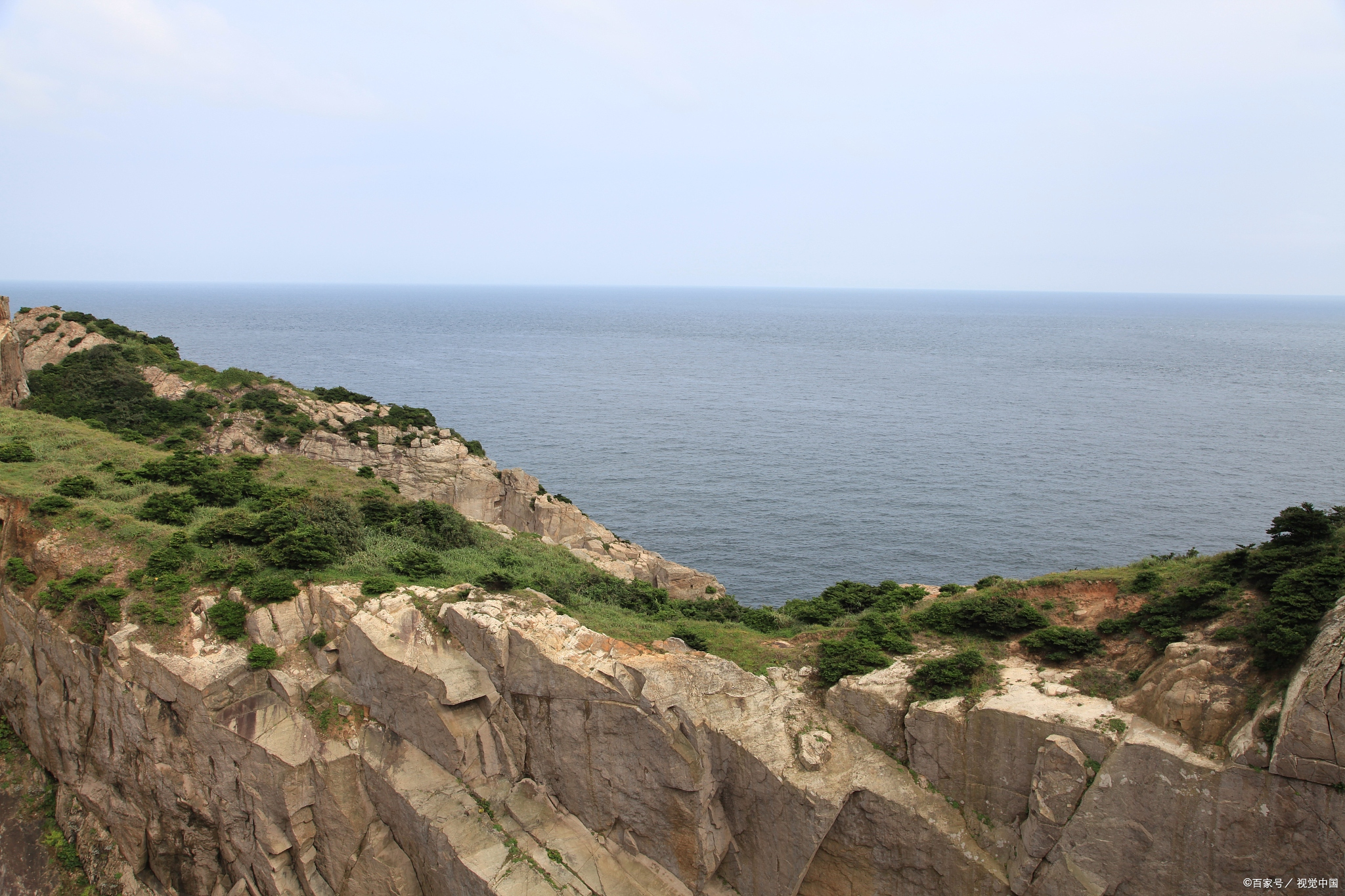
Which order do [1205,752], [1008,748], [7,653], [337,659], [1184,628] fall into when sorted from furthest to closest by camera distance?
[7,653] < [337,659] < [1184,628] < [1008,748] < [1205,752]

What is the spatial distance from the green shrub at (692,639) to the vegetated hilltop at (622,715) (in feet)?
0.39

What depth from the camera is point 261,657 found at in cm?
2688

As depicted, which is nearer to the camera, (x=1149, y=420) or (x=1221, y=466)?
(x=1221, y=466)

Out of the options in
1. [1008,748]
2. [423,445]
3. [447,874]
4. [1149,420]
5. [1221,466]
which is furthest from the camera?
[1149,420]

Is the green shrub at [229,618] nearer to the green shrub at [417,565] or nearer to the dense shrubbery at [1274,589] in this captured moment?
the green shrub at [417,565]

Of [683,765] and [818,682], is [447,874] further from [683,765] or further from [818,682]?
[818,682]

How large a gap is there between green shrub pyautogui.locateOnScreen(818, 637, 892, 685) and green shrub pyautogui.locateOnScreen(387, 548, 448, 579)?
50.6 ft

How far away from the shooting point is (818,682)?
25031 millimetres

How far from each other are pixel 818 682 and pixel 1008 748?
5.87 metres

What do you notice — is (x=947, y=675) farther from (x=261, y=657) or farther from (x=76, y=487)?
(x=76, y=487)

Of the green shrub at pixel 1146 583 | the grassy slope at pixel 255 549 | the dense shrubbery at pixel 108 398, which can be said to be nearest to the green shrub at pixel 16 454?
the grassy slope at pixel 255 549

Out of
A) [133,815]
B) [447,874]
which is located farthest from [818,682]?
Answer: [133,815]

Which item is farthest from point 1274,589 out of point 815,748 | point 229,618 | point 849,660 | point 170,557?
point 170,557

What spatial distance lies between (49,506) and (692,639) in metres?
26.9
